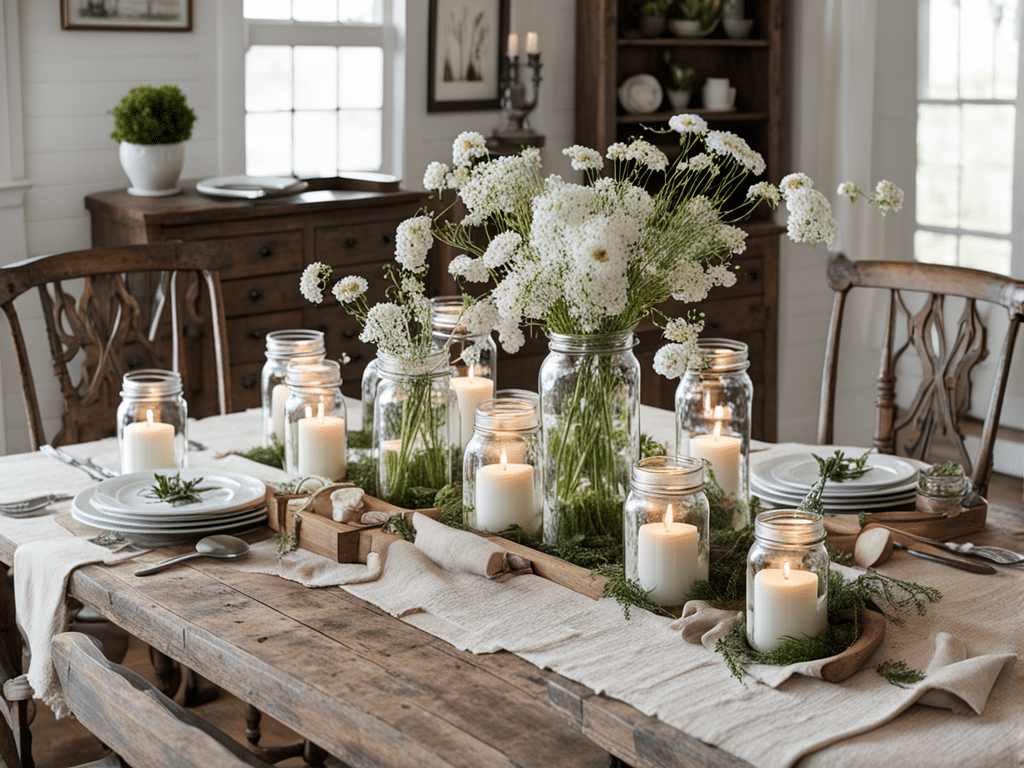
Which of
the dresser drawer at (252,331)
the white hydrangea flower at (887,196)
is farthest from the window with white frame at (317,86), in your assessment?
the white hydrangea flower at (887,196)

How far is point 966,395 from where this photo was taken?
224cm

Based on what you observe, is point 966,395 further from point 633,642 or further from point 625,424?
point 633,642

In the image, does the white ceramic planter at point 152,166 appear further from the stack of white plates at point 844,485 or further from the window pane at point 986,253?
the window pane at point 986,253

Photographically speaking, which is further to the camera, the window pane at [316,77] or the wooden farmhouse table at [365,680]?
the window pane at [316,77]

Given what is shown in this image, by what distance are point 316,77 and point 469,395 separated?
2330mm

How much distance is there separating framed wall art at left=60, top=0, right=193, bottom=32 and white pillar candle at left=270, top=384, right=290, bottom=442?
1.82m

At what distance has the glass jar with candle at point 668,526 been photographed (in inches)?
52.8

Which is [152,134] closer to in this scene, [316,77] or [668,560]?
[316,77]

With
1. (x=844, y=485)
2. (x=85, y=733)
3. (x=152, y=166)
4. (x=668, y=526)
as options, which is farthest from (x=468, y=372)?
(x=152, y=166)

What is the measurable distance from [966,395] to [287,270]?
1.88 metres

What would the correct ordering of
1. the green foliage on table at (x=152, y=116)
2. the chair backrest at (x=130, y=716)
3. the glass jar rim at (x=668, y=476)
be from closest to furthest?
the chair backrest at (x=130, y=716) < the glass jar rim at (x=668, y=476) < the green foliage on table at (x=152, y=116)

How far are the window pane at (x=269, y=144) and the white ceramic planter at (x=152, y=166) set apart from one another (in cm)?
52

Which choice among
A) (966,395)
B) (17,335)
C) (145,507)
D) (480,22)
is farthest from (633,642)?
(480,22)

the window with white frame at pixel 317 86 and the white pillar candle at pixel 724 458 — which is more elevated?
the window with white frame at pixel 317 86
